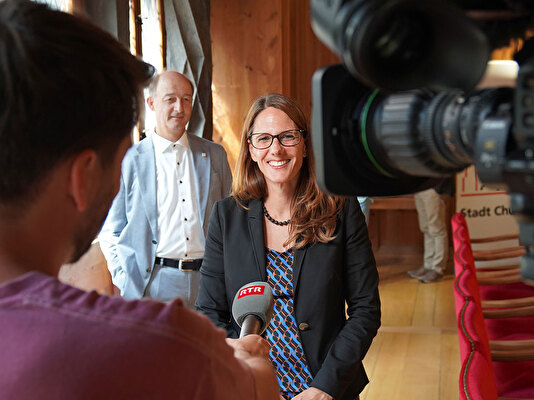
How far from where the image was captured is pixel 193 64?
4.91 m

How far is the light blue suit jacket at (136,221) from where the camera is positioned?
11.0ft

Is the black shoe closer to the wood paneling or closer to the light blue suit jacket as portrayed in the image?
the wood paneling

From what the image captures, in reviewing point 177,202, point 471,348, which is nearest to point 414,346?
point 177,202

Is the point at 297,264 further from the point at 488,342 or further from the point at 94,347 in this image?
the point at 94,347

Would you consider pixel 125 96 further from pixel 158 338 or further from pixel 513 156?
pixel 513 156

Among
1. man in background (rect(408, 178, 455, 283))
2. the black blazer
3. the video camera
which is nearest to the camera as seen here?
the video camera

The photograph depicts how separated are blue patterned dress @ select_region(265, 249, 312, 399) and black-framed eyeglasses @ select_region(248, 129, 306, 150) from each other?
44 cm

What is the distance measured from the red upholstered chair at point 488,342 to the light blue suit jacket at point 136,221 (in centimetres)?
154

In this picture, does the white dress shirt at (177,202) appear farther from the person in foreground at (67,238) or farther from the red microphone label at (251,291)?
the person in foreground at (67,238)

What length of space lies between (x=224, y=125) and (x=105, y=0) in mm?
2566

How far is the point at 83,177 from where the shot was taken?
2.59 feet

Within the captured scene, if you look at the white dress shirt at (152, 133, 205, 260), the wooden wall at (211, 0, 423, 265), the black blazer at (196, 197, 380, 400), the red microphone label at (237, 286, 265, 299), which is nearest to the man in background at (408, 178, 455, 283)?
the wooden wall at (211, 0, 423, 265)

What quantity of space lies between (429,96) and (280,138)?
1.30 meters

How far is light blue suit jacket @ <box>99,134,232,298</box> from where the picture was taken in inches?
133
